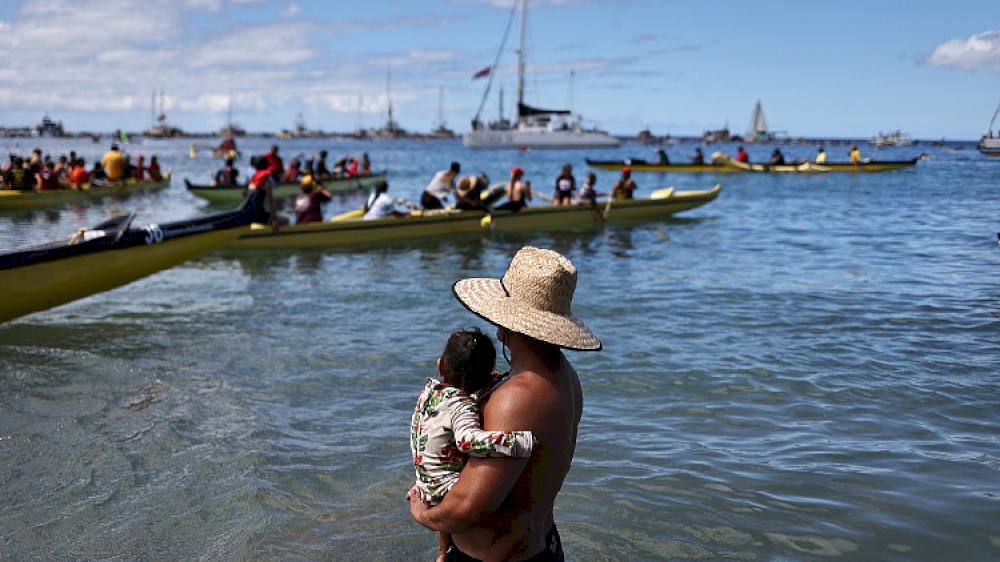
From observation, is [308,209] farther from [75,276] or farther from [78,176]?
[78,176]

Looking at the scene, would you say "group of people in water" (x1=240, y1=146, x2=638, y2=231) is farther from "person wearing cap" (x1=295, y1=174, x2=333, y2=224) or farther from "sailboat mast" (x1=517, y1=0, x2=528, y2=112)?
"sailboat mast" (x1=517, y1=0, x2=528, y2=112)

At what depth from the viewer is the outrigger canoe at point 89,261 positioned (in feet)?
27.3

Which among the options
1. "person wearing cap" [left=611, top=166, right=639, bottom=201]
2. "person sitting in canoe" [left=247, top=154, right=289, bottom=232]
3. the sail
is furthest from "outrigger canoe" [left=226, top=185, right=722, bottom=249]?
the sail

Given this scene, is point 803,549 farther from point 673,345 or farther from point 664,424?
point 673,345

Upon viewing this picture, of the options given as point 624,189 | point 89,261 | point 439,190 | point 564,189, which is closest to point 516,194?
point 439,190

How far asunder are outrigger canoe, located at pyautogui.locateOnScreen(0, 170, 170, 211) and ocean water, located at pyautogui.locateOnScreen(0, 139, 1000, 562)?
513 inches

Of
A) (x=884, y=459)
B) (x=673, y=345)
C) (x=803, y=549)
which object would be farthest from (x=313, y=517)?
(x=673, y=345)

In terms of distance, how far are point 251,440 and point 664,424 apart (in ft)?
11.2

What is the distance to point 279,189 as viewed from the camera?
2738cm

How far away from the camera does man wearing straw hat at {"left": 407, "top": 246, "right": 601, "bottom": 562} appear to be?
221 cm

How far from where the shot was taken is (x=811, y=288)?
12266 millimetres

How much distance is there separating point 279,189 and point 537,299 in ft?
87.0

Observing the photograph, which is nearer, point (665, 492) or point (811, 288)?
point (665, 492)

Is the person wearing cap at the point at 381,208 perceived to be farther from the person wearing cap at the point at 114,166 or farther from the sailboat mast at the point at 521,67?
the sailboat mast at the point at 521,67
